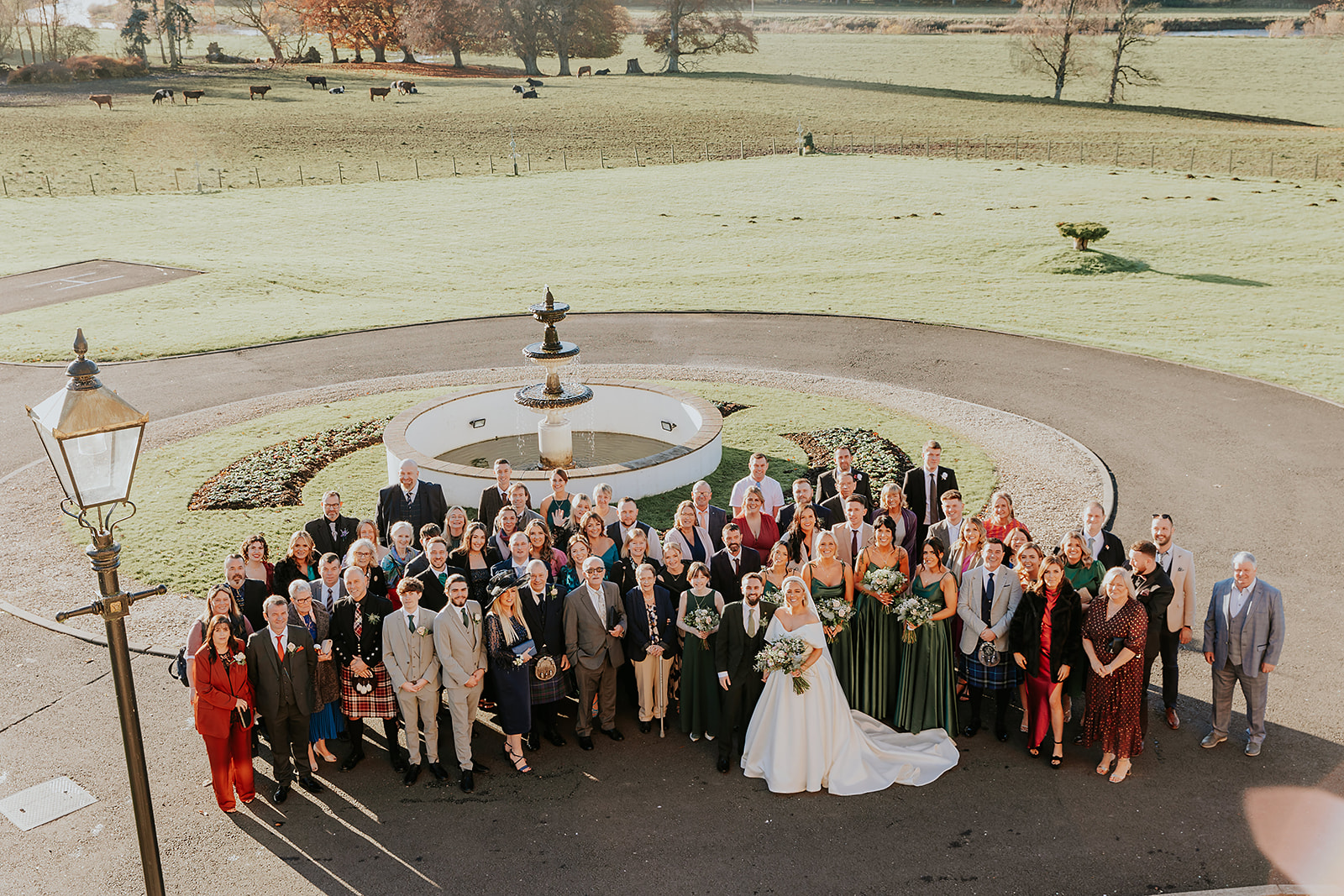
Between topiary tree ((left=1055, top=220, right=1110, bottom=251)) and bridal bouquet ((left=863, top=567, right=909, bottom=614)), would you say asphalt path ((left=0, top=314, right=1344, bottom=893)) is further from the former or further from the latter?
topiary tree ((left=1055, top=220, right=1110, bottom=251))

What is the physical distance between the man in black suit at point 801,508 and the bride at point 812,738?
7.67ft

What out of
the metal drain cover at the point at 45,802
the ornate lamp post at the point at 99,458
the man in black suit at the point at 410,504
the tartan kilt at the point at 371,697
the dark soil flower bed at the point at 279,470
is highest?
the ornate lamp post at the point at 99,458

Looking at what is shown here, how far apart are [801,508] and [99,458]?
24.1 ft

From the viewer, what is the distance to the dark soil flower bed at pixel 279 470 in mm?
15938

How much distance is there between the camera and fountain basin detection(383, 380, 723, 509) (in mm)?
15156

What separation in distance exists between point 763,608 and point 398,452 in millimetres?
8211

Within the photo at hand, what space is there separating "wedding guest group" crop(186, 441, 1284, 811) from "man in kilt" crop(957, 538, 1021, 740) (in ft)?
0.07

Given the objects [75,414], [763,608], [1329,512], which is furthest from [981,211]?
[75,414]

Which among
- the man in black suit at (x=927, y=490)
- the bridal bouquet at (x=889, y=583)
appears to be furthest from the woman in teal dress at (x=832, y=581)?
the man in black suit at (x=927, y=490)

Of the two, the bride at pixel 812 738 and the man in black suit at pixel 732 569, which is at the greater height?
the man in black suit at pixel 732 569

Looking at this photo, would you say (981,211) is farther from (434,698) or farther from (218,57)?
(218,57)

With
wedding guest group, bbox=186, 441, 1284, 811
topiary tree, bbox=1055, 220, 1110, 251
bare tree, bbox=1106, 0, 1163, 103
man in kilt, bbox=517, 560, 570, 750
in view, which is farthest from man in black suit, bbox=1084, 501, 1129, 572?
bare tree, bbox=1106, 0, 1163, 103

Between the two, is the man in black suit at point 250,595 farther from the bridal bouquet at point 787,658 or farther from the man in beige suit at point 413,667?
the bridal bouquet at point 787,658

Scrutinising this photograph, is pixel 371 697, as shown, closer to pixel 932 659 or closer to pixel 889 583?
pixel 889 583
